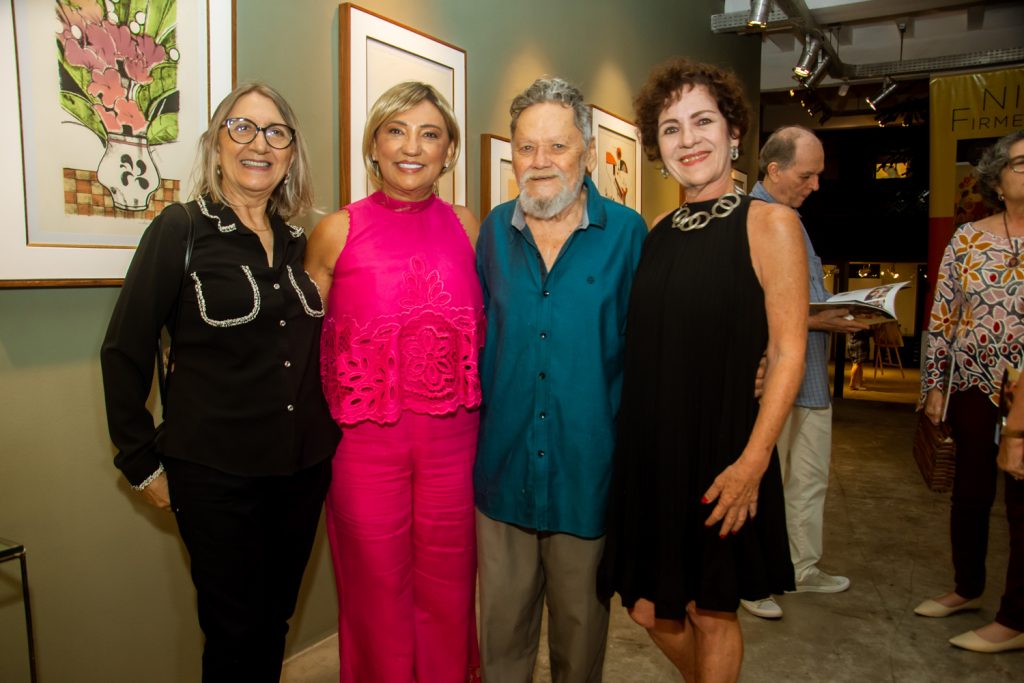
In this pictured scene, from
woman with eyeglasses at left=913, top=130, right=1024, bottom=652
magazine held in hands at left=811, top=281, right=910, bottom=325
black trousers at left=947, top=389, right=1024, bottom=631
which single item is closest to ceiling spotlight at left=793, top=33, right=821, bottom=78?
woman with eyeglasses at left=913, top=130, right=1024, bottom=652

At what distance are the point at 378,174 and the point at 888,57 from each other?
26.4ft

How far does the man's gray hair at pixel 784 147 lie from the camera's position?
10.4ft

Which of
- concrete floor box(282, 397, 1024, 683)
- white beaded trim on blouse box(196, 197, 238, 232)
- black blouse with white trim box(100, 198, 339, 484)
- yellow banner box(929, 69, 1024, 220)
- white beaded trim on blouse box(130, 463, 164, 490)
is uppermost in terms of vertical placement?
yellow banner box(929, 69, 1024, 220)

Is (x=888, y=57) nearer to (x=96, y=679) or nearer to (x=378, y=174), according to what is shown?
(x=378, y=174)

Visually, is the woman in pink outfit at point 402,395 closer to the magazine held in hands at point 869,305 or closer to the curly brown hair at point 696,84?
the curly brown hair at point 696,84

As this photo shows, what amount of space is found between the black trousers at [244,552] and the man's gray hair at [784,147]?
2.37m

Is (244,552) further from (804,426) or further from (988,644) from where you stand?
(988,644)

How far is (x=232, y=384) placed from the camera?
169 cm

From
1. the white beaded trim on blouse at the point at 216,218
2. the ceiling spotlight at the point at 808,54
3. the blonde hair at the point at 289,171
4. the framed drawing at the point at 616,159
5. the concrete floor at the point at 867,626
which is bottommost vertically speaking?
the concrete floor at the point at 867,626

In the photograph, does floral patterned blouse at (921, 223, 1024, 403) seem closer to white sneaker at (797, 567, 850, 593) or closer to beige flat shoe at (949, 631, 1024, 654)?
beige flat shoe at (949, 631, 1024, 654)

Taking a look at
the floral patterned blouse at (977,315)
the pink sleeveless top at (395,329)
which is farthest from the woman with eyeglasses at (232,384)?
the floral patterned blouse at (977,315)

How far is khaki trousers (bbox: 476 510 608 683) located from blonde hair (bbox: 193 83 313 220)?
38.5 inches

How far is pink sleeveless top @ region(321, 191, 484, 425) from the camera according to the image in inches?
76.3

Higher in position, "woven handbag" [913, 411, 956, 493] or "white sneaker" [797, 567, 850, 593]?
"woven handbag" [913, 411, 956, 493]
